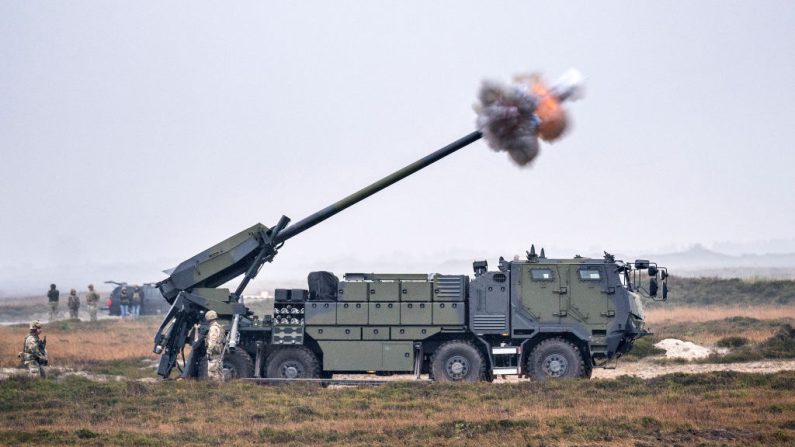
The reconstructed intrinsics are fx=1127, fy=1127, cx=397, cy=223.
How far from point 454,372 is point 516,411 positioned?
196 inches

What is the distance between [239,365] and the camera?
85.3ft

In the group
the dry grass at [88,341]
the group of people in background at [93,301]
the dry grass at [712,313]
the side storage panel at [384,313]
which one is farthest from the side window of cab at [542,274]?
the group of people in background at [93,301]

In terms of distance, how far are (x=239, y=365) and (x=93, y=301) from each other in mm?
27050

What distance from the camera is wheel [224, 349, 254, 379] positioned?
26.0 metres

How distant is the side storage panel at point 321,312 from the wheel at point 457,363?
97.7 inches

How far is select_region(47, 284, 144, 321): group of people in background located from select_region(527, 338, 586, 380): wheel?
3026cm

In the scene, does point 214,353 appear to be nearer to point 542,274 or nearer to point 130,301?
point 542,274

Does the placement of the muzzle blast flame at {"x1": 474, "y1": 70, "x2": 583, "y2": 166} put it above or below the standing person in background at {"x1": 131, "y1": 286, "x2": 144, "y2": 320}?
above

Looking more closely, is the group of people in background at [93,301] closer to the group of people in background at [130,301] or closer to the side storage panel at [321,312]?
the group of people in background at [130,301]

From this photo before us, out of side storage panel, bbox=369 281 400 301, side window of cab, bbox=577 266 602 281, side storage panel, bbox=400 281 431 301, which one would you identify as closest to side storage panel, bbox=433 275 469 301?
side storage panel, bbox=400 281 431 301

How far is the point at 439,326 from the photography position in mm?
25438

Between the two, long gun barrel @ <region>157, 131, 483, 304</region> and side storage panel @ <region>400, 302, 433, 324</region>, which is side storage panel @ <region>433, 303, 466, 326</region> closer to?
side storage panel @ <region>400, 302, 433, 324</region>

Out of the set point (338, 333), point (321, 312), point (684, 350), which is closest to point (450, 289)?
point (338, 333)

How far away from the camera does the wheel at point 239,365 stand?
85.1 ft
